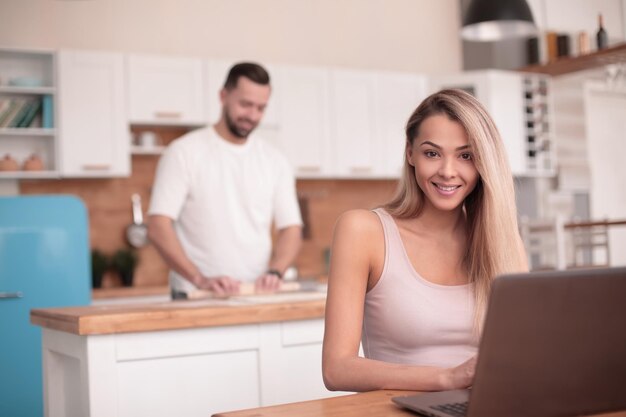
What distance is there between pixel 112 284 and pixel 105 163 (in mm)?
802

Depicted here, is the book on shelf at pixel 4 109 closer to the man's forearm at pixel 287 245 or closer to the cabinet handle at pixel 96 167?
→ the cabinet handle at pixel 96 167

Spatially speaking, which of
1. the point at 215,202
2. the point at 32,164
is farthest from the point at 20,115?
the point at 215,202

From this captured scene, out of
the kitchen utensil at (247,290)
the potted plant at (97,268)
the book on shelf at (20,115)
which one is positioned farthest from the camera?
the potted plant at (97,268)

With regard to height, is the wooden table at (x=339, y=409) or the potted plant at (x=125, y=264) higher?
the potted plant at (x=125, y=264)

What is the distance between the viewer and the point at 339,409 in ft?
4.47

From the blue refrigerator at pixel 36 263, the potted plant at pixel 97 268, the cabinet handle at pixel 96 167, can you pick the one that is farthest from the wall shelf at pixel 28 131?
the blue refrigerator at pixel 36 263

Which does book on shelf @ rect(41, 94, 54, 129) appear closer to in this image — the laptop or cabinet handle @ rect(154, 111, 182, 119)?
cabinet handle @ rect(154, 111, 182, 119)

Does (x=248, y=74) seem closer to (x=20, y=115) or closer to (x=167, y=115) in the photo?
(x=167, y=115)

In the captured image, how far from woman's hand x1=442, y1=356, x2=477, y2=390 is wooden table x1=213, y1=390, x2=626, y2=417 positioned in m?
0.10

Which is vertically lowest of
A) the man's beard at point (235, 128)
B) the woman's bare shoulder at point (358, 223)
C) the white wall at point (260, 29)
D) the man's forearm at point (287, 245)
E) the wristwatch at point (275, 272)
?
the wristwatch at point (275, 272)

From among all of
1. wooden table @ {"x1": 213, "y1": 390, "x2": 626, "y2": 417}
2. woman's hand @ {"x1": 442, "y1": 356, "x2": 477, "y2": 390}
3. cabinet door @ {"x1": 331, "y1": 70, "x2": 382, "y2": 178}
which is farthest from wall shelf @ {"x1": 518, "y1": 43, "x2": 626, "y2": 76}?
wooden table @ {"x1": 213, "y1": 390, "x2": 626, "y2": 417}

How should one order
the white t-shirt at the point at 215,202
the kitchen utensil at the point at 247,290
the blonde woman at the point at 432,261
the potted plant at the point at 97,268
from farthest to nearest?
the potted plant at the point at 97,268 → the white t-shirt at the point at 215,202 → the kitchen utensil at the point at 247,290 → the blonde woman at the point at 432,261

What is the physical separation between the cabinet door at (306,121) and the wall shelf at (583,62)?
5.93ft

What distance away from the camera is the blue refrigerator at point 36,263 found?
4246mm
